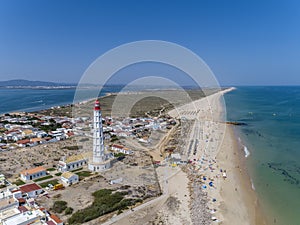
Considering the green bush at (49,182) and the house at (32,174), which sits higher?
the house at (32,174)

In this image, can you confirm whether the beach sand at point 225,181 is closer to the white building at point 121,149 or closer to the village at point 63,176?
the village at point 63,176

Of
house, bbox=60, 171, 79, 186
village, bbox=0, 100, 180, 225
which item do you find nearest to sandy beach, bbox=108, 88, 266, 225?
village, bbox=0, 100, 180, 225

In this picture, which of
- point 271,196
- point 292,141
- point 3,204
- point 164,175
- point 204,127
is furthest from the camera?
point 204,127

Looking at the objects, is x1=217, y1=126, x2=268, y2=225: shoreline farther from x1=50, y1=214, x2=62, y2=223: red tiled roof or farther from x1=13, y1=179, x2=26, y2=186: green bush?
x1=13, y1=179, x2=26, y2=186: green bush

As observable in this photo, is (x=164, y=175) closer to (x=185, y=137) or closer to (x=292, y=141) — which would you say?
(x=185, y=137)

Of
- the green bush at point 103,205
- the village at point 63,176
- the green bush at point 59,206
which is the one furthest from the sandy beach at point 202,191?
the green bush at point 59,206

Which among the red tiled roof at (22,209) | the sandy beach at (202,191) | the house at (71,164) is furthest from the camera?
the house at (71,164)

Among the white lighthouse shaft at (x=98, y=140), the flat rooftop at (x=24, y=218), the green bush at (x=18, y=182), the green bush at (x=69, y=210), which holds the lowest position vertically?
the green bush at (x=18, y=182)

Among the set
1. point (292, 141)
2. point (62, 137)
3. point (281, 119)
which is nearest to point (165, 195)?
point (62, 137)
